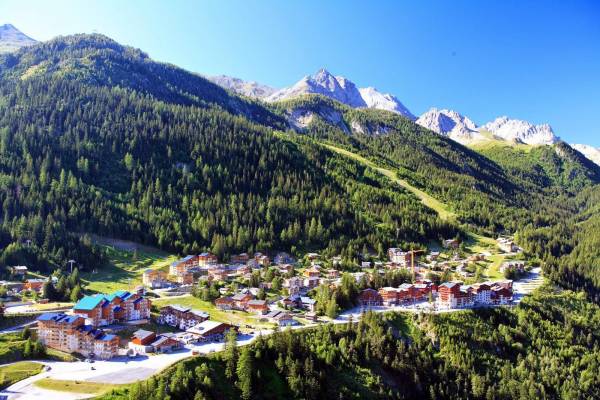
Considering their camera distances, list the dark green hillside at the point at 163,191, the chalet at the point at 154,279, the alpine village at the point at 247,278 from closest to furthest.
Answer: the alpine village at the point at 247,278, the chalet at the point at 154,279, the dark green hillside at the point at 163,191

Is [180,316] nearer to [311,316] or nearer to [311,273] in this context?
[311,316]

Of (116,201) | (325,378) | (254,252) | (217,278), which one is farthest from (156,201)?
(325,378)

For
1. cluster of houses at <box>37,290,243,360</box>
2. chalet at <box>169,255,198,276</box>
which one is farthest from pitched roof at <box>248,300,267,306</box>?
chalet at <box>169,255,198,276</box>

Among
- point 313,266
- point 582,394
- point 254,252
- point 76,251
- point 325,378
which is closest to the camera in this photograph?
point 325,378

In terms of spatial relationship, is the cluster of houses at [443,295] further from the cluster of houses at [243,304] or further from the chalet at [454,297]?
the cluster of houses at [243,304]

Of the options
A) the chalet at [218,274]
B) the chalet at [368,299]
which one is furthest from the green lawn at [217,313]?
the chalet at [368,299]

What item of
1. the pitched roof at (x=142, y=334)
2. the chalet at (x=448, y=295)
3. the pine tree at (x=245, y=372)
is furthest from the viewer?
the chalet at (x=448, y=295)

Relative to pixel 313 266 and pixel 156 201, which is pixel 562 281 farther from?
pixel 156 201

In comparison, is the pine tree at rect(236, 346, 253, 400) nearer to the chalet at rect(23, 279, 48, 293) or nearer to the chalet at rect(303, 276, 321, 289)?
the chalet at rect(303, 276, 321, 289)
